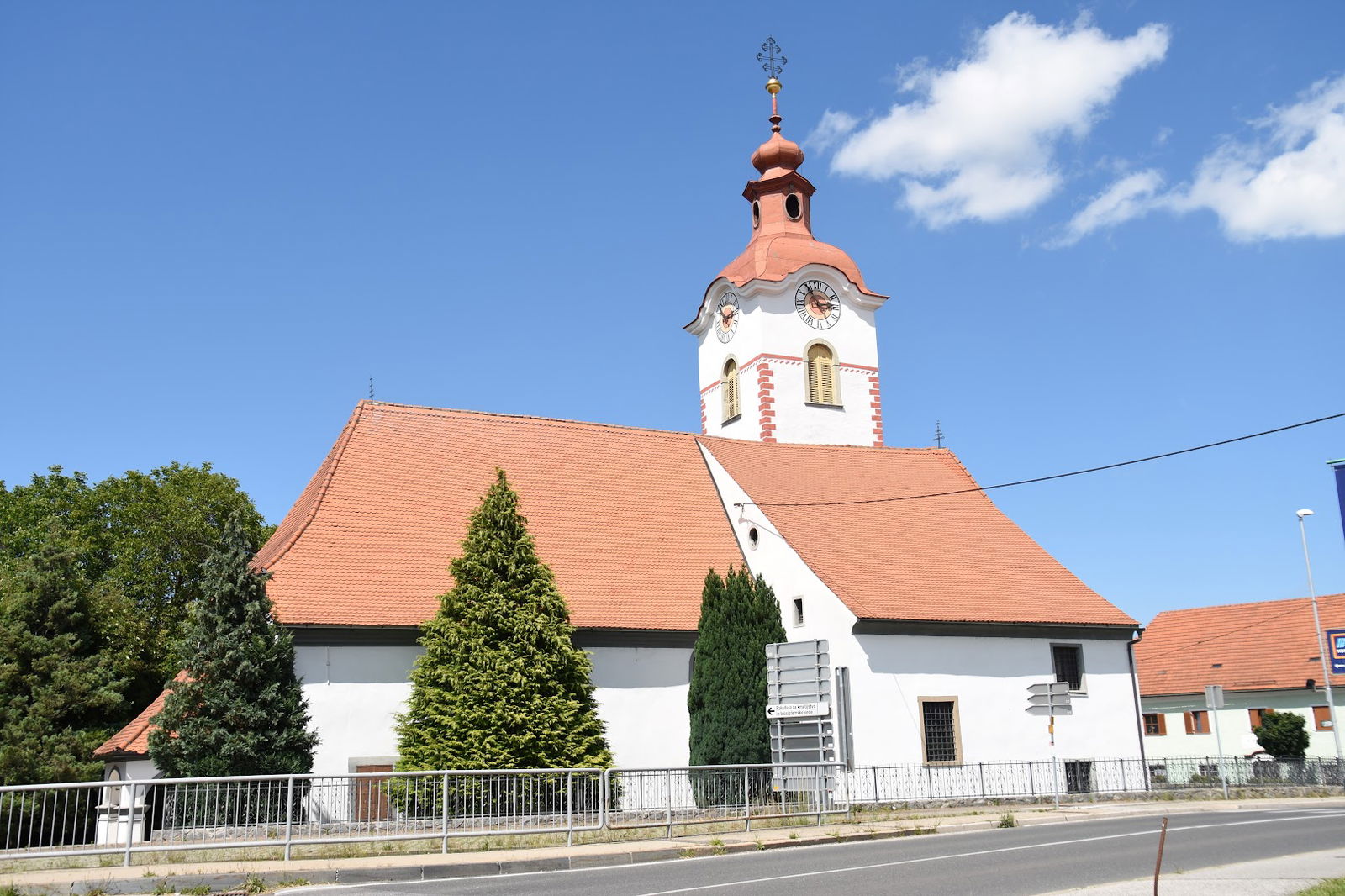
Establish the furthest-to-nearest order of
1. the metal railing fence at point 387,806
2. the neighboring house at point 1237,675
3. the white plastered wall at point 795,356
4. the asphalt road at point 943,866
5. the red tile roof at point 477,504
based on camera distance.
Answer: the neighboring house at point 1237,675
the white plastered wall at point 795,356
the red tile roof at point 477,504
the metal railing fence at point 387,806
the asphalt road at point 943,866

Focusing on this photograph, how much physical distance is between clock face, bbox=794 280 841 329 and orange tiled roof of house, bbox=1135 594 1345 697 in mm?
19172

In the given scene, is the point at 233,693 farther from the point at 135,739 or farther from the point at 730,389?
the point at 730,389

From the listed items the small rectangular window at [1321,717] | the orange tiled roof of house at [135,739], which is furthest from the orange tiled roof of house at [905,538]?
the small rectangular window at [1321,717]

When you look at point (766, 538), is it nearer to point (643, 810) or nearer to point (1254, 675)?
point (643, 810)

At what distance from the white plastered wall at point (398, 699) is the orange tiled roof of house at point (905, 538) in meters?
4.11

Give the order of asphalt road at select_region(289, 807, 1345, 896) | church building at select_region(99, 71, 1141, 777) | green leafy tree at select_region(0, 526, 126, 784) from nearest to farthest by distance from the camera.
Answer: asphalt road at select_region(289, 807, 1345, 896)
church building at select_region(99, 71, 1141, 777)
green leafy tree at select_region(0, 526, 126, 784)

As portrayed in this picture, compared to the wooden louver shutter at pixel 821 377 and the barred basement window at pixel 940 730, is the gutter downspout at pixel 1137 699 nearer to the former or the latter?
the barred basement window at pixel 940 730

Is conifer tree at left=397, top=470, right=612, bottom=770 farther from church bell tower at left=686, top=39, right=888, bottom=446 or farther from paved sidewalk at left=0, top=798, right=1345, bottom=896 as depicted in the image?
church bell tower at left=686, top=39, right=888, bottom=446

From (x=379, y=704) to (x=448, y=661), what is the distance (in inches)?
93.3

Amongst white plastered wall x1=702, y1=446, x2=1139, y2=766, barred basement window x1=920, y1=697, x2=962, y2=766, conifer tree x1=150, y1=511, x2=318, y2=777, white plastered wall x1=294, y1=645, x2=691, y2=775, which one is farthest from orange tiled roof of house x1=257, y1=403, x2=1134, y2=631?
barred basement window x1=920, y1=697, x2=962, y2=766

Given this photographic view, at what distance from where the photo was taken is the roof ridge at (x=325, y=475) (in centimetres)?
2251

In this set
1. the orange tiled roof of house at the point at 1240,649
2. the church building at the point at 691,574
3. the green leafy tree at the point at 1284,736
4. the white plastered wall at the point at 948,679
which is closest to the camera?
the church building at the point at 691,574

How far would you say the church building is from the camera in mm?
21891

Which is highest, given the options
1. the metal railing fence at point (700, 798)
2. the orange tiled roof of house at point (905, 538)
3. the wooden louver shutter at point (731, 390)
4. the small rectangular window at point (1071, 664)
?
the wooden louver shutter at point (731, 390)
